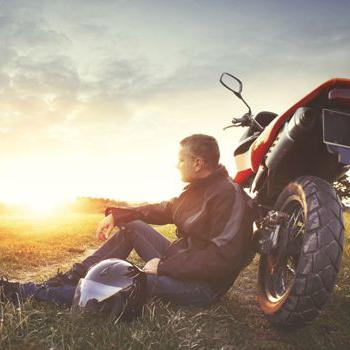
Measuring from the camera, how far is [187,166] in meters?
4.53

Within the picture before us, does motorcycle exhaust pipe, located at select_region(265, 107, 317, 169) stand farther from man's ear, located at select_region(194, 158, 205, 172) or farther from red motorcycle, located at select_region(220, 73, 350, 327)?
man's ear, located at select_region(194, 158, 205, 172)

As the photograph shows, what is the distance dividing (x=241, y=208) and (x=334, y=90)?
137cm

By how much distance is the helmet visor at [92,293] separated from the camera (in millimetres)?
3486

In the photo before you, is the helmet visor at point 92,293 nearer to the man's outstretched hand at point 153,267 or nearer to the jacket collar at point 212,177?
the man's outstretched hand at point 153,267

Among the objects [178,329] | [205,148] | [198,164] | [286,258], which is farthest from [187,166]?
[178,329]

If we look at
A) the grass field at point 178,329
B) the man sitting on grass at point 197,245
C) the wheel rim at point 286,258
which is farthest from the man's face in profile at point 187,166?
the grass field at point 178,329

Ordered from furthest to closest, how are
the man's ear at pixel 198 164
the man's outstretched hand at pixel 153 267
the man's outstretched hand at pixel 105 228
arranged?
the man's outstretched hand at pixel 105 228 → the man's ear at pixel 198 164 → the man's outstretched hand at pixel 153 267


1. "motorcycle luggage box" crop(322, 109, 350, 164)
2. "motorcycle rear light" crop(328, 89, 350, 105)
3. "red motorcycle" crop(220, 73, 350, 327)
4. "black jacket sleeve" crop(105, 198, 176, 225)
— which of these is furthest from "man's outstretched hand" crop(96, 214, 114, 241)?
"motorcycle rear light" crop(328, 89, 350, 105)

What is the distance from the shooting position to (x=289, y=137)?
12.2 feet

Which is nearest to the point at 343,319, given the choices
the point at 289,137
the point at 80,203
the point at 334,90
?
the point at 289,137

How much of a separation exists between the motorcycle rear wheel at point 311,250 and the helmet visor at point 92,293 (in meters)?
1.36

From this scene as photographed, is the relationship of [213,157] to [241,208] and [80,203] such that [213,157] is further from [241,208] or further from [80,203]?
[80,203]

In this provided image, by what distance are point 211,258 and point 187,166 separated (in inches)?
42.3

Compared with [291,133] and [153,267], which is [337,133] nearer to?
[291,133]
